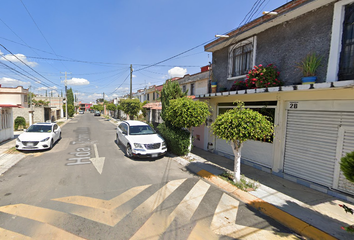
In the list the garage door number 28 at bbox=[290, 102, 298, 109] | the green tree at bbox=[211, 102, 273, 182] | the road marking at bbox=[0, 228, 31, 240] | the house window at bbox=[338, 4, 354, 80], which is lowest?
the road marking at bbox=[0, 228, 31, 240]

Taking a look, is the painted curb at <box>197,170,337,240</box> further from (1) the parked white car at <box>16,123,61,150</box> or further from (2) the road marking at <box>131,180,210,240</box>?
(1) the parked white car at <box>16,123,61,150</box>

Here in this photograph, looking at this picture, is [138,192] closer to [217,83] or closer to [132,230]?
[132,230]

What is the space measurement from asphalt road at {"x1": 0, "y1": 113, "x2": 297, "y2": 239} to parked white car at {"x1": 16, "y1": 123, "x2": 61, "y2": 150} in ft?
7.17

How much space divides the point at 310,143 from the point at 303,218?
2544mm

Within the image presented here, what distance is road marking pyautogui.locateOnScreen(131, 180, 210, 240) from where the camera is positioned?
10.6ft

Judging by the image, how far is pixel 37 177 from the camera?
18.8ft

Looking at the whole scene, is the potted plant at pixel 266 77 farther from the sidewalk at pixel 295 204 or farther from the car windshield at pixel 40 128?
the car windshield at pixel 40 128

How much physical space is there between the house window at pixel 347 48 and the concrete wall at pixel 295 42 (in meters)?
0.31

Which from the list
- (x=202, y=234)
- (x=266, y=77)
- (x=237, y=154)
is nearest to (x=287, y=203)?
(x=237, y=154)

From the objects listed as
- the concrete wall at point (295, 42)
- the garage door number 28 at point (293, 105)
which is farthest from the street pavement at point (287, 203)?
the concrete wall at point (295, 42)

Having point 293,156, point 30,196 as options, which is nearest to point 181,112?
point 293,156

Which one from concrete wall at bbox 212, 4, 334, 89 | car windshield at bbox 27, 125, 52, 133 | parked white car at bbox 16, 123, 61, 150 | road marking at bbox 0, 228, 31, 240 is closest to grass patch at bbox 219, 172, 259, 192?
concrete wall at bbox 212, 4, 334, 89

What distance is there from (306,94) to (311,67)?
857 mm

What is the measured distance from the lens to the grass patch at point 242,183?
5.21m
